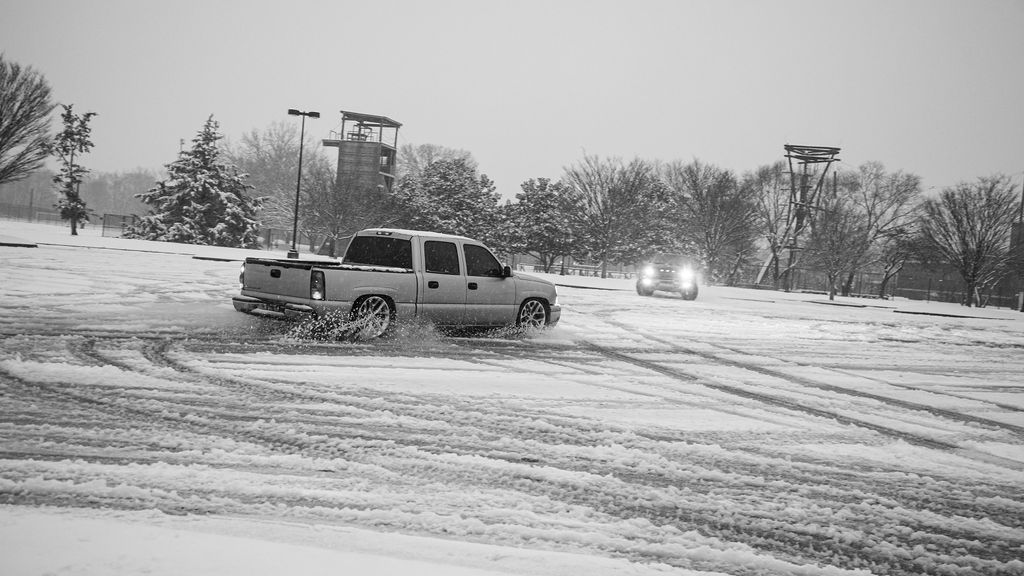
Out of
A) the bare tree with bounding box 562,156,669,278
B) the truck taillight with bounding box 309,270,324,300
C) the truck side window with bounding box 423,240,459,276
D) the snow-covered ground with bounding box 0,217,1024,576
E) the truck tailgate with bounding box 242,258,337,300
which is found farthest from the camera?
the bare tree with bounding box 562,156,669,278

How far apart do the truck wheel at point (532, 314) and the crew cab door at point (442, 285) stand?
145 cm

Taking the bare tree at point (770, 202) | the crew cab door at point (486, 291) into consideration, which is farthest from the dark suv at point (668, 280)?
the bare tree at point (770, 202)

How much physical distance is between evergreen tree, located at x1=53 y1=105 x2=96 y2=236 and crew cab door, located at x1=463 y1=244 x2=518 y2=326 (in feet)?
146

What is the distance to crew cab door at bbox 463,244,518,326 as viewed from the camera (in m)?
11.2

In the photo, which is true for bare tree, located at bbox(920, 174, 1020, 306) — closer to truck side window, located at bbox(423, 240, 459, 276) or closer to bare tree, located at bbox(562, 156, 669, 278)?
bare tree, located at bbox(562, 156, 669, 278)

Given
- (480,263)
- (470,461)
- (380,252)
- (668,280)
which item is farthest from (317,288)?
(668,280)

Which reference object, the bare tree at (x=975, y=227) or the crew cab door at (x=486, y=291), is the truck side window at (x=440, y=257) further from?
the bare tree at (x=975, y=227)

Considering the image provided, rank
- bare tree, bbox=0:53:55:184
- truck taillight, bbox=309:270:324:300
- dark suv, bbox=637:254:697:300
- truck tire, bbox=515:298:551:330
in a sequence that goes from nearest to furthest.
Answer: truck taillight, bbox=309:270:324:300
truck tire, bbox=515:298:551:330
dark suv, bbox=637:254:697:300
bare tree, bbox=0:53:55:184

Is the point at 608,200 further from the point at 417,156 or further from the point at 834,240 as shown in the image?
the point at 417,156

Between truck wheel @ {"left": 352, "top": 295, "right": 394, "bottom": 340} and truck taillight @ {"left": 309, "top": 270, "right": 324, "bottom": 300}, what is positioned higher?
truck taillight @ {"left": 309, "top": 270, "right": 324, "bottom": 300}

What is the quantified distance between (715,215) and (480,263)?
148 ft

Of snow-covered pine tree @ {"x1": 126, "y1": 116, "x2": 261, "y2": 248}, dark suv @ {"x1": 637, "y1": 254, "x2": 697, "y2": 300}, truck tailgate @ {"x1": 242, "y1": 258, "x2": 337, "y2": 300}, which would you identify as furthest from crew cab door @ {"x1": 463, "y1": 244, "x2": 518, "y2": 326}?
snow-covered pine tree @ {"x1": 126, "y1": 116, "x2": 261, "y2": 248}

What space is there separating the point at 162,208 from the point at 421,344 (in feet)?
151

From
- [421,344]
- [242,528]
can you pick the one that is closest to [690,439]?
[242,528]
